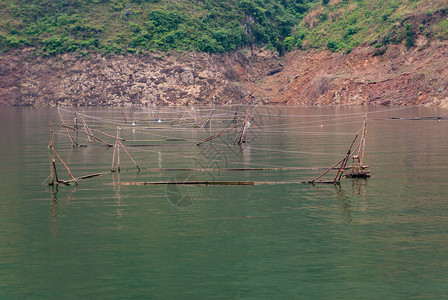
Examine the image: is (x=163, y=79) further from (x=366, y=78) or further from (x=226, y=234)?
(x=226, y=234)

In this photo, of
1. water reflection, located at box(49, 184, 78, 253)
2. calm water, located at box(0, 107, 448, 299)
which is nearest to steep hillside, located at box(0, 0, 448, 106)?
calm water, located at box(0, 107, 448, 299)

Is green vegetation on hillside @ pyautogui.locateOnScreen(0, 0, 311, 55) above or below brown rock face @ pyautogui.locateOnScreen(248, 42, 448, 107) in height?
above

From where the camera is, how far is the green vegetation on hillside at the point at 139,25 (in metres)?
160

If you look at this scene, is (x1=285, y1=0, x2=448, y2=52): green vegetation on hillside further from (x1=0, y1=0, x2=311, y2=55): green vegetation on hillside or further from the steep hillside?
(x1=0, y1=0, x2=311, y2=55): green vegetation on hillside

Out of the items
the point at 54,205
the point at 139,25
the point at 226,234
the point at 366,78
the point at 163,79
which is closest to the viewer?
the point at 226,234

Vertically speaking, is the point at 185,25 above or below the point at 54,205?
above

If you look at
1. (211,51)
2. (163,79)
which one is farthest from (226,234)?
(211,51)

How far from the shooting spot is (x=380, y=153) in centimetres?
4822

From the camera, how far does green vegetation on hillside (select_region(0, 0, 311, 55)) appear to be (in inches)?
6313

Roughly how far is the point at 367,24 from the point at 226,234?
141 m

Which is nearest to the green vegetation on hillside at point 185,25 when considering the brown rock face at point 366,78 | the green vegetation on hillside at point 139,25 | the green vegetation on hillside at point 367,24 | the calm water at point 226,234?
the green vegetation on hillside at point 139,25

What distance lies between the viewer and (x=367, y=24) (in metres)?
154

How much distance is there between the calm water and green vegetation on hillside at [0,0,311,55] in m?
121

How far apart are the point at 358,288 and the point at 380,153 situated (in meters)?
31.8
